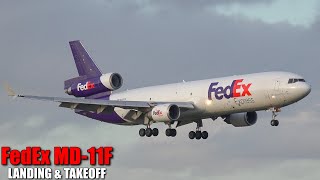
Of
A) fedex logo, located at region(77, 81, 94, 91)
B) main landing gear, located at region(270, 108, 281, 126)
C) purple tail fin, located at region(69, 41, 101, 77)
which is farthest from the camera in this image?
purple tail fin, located at region(69, 41, 101, 77)

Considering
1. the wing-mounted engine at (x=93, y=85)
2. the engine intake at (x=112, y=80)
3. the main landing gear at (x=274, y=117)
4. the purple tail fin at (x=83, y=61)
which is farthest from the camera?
the purple tail fin at (x=83, y=61)

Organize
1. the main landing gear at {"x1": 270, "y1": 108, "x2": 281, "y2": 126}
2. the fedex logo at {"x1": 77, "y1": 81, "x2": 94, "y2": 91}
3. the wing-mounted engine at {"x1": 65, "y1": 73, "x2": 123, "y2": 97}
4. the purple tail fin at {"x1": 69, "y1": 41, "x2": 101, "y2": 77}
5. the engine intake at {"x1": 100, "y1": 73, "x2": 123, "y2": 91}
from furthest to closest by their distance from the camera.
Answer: the purple tail fin at {"x1": 69, "y1": 41, "x2": 101, "y2": 77}, the fedex logo at {"x1": 77, "y1": 81, "x2": 94, "y2": 91}, the wing-mounted engine at {"x1": 65, "y1": 73, "x2": 123, "y2": 97}, the engine intake at {"x1": 100, "y1": 73, "x2": 123, "y2": 91}, the main landing gear at {"x1": 270, "y1": 108, "x2": 281, "y2": 126}

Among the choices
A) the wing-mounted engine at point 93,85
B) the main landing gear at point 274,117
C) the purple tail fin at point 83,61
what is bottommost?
the main landing gear at point 274,117

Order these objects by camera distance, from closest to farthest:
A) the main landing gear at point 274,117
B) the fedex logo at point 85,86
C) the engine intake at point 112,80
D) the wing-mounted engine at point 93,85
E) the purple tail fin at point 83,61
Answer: the main landing gear at point 274,117, the engine intake at point 112,80, the wing-mounted engine at point 93,85, the fedex logo at point 85,86, the purple tail fin at point 83,61

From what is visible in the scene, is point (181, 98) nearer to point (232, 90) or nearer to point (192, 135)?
point (192, 135)

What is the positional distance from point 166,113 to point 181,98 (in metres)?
3.52

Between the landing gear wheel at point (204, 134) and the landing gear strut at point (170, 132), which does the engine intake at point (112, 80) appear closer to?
the landing gear strut at point (170, 132)

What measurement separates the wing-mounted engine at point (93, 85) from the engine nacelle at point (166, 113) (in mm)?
8902

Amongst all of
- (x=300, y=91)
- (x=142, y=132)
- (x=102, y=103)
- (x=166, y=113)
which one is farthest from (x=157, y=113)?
(x=300, y=91)

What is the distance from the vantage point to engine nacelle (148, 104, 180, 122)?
7694 cm

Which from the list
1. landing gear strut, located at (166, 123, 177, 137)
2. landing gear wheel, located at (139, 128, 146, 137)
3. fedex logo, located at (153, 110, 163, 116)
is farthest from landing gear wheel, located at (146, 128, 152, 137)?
fedex logo, located at (153, 110, 163, 116)

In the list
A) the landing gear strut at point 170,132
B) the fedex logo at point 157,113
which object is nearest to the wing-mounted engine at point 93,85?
the landing gear strut at point 170,132

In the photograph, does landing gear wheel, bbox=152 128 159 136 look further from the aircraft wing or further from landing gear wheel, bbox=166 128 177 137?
the aircraft wing

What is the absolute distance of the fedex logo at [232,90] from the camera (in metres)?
74.8
